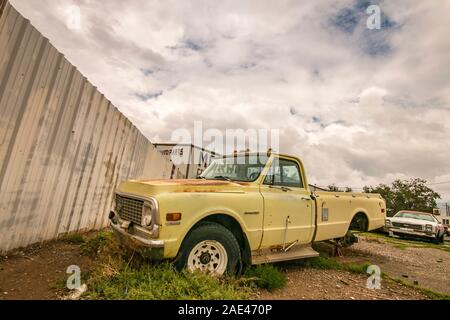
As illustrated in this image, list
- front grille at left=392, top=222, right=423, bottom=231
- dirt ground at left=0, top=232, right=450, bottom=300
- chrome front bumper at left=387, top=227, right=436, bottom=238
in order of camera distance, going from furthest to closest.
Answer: front grille at left=392, top=222, right=423, bottom=231 < chrome front bumper at left=387, top=227, right=436, bottom=238 < dirt ground at left=0, top=232, right=450, bottom=300

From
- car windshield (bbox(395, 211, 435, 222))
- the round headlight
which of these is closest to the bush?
the round headlight

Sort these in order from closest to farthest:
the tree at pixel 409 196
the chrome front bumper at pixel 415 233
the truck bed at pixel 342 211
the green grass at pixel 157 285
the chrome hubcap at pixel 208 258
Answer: the green grass at pixel 157 285, the chrome hubcap at pixel 208 258, the truck bed at pixel 342 211, the chrome front bumper at pixel 415 233, the tree at pixel 409 196

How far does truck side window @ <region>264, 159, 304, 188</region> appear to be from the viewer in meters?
4.46

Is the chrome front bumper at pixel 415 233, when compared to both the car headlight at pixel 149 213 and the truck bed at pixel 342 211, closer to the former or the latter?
the truck bed at pixel 342 211

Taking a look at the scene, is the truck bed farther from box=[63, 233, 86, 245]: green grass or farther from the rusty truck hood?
box=[63, 233, 86, 245]: green grass

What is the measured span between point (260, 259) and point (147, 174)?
21.7 feet

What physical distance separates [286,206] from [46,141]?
4.15 metres

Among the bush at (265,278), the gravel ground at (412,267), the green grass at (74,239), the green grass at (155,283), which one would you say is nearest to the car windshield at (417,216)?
the gravel ground at (412,267)

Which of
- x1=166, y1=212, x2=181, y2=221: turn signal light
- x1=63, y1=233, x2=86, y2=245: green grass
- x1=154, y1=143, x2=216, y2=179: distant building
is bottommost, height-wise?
x1=63, y1=233, x2=86, y2=245: green grass

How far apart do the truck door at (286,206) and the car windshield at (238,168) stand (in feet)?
0.72

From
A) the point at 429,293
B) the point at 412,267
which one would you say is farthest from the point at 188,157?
the point at 429,293

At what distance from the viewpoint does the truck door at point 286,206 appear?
4047 millimetres
